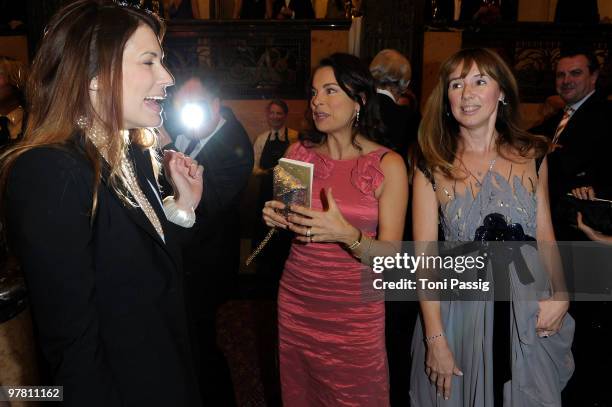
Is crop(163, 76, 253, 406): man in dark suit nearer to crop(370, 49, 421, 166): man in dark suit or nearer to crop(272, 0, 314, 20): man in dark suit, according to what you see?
crop(370, 49, 421, 166): man in dark suit

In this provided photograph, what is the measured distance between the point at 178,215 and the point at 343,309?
866mm

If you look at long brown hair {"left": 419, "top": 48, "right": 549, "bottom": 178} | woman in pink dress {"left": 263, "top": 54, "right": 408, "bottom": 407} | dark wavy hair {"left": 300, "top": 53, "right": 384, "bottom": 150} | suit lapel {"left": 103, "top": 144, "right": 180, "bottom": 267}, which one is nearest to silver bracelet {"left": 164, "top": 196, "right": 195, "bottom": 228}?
suit lapel {"left": 103, "top": 144, "right": 180, "bottom": 267}

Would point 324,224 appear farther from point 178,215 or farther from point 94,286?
point 94,286

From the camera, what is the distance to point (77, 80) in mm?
1274

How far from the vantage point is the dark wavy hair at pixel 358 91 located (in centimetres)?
236

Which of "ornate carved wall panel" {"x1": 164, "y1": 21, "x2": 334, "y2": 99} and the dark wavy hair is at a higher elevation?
"ornate carved wall panel" {"x1": 164, "y1": 21, "x2": 334, "y2": 99}

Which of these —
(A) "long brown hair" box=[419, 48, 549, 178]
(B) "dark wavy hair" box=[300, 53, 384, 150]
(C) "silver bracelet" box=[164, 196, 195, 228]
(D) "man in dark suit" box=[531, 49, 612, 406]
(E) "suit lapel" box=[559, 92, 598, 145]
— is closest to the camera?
(C) "silver bracelet" box=[164, 196, 195, 228]

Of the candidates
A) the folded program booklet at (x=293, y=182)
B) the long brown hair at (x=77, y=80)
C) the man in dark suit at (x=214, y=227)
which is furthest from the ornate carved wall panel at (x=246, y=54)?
the long brown hair at (x=77, y=80)

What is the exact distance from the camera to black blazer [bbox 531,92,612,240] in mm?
3340

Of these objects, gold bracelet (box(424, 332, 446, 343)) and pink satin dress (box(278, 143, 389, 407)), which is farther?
pink satin dress (box(278, 143, 389, 407))

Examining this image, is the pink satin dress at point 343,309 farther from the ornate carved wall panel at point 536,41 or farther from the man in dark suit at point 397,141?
the ornate carved wall panel at point 536,41

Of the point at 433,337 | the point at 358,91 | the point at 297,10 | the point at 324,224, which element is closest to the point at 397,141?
the point at 358,91

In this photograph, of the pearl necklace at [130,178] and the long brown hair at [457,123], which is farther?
the long brown hair at [457,123]

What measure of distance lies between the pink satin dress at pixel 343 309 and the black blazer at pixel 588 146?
140 cm
